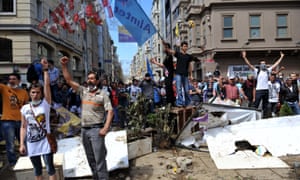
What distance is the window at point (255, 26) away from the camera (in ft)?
79.8

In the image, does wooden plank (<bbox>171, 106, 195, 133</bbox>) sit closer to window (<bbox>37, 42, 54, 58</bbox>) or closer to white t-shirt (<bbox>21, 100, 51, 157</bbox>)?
white t-shirt (<bbox>21, 100, 51, 157</bbox>)

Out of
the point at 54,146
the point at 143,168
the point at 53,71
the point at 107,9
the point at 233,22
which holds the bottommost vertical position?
the point at 143,168

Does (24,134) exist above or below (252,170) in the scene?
above

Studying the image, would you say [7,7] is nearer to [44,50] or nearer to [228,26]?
[44,50]

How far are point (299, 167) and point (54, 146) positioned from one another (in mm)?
4259

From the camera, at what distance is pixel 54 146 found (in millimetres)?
4516

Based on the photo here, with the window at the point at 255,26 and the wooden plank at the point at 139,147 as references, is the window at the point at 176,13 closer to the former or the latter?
the window at the point at 255,26

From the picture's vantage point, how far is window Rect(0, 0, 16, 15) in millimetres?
18097

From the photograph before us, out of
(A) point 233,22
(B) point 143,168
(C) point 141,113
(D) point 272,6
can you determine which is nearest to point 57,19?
(C) point 141,113

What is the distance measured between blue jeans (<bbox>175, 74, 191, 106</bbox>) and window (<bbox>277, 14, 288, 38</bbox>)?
61.3 ft

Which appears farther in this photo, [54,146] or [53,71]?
[53,71]

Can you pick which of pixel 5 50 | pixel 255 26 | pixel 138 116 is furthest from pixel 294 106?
pixel 5 50

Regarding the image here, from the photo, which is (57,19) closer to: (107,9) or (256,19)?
(107,9)

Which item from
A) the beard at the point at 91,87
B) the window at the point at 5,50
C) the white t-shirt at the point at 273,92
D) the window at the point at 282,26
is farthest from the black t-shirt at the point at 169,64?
the window at the point at 282,26
